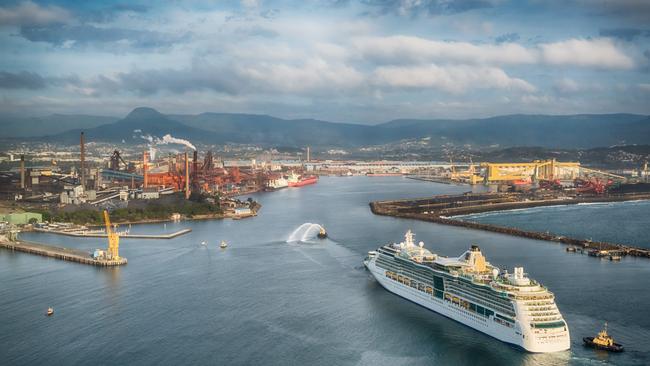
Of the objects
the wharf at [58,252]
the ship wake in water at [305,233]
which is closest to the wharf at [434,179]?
the ship wake in water at [305,233]

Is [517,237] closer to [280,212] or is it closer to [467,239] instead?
[467,239]

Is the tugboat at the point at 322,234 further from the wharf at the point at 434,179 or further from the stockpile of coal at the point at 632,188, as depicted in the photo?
the wharf at the point at 434,179

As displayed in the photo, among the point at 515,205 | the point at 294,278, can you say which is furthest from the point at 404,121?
the point at 294,278

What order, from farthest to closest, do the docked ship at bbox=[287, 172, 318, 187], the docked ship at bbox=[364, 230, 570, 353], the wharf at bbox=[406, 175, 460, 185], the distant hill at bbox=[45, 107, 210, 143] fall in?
the distant hill at bbox=[45, 107, 210, 143], the wharf at bbox=[406, 175, 460, 185], the docked ship at bbox=[287, 172, 318, 187], the docked ship at bbox=[364, 230, 570, 353]

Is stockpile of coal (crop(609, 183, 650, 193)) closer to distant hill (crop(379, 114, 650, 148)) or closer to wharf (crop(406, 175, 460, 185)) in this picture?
wharf (crop(406, 175, 460, 185))

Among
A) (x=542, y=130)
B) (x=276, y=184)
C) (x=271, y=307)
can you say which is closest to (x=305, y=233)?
(x=271, y=307)

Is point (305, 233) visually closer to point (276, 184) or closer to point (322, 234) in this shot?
point (322, 234)

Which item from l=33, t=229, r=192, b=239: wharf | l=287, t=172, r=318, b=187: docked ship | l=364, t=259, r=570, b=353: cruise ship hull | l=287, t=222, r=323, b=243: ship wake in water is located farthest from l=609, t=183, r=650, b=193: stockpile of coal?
l=364, t=259, r=570, b=353: cruise ship hull
